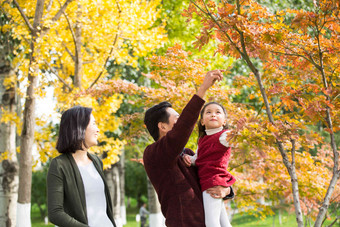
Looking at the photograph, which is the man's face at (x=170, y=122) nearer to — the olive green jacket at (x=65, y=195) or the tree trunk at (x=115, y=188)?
the olive green jacket at (x=65, y=195)

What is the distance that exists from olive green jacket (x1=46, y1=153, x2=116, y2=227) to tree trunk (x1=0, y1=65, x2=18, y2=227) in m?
6.68

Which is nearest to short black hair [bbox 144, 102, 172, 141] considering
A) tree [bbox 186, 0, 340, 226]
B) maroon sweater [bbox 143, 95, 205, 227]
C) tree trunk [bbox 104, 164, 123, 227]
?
maroon sweater [bbox 143, 95, 205, 227]

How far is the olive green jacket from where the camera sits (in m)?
2.16

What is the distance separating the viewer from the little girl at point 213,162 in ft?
7.67

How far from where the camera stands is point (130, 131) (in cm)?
622

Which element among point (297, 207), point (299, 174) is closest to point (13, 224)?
point (299, 174)

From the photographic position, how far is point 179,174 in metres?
2.35

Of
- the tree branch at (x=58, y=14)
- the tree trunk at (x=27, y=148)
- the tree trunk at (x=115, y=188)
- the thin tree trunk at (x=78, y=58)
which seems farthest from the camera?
the tree trunk at (x=115, y=188)

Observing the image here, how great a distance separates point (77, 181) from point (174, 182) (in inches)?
22.2

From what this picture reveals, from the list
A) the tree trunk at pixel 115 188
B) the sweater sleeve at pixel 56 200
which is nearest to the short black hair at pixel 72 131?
the sweater sleeve at pixel 56 200

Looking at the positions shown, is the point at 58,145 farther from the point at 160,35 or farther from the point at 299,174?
the point at 160,35

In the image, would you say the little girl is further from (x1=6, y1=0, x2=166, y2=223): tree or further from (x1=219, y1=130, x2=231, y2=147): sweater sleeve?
(x1=6, y1=0, x2=166, y2=223): tree

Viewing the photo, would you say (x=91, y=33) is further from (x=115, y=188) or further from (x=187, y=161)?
(x=115, y=188)

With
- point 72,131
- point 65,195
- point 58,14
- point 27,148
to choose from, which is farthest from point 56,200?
point 27,148
